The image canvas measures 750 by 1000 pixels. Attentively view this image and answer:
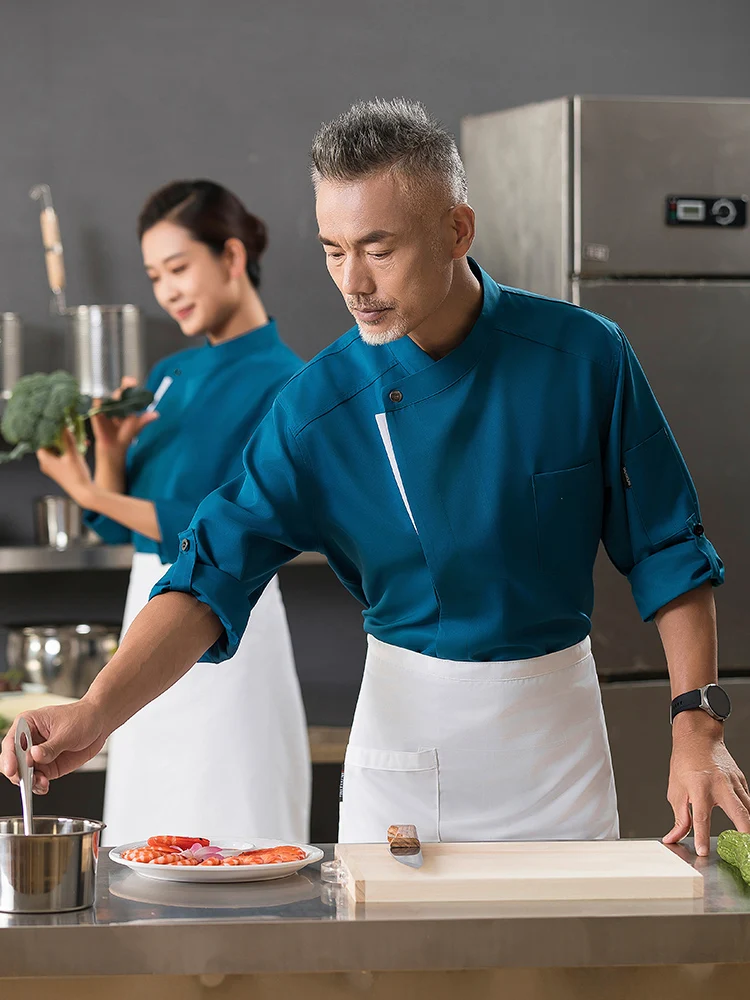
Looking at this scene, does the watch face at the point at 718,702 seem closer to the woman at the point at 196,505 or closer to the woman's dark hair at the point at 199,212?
the woman at the point at 196,505

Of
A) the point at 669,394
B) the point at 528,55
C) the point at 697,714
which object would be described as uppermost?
Answer: the point at 528,55

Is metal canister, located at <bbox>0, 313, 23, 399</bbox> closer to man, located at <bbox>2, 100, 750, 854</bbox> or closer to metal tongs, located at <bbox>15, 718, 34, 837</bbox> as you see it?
man, located at <bbox>2, 100, 750, 854</bbox>

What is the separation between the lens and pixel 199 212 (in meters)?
2.71

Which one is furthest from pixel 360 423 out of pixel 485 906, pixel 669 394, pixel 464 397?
pixel 669 394

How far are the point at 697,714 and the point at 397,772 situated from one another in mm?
383

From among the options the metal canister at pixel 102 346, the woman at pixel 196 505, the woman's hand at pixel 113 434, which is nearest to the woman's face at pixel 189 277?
the woman at pixel 196 505

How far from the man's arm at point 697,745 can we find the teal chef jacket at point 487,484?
0.03 meters

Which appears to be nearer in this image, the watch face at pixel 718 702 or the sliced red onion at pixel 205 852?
the sliced red onion at pixel 205 852

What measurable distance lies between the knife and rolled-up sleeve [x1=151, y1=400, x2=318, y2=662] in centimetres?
36

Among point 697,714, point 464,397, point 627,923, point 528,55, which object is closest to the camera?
point 627,923

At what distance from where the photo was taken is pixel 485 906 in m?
1.19

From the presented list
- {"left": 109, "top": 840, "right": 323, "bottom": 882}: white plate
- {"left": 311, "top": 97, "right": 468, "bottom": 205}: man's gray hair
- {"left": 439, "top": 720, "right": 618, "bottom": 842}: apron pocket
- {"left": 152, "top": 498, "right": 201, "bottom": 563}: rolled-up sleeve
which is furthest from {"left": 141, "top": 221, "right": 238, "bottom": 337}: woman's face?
{"left": 109, "top": 840, "right": 323, "bottom": 882}: white plate

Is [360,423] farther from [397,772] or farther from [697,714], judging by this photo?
[697,714]

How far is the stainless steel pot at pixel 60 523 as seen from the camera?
10.7 ft
